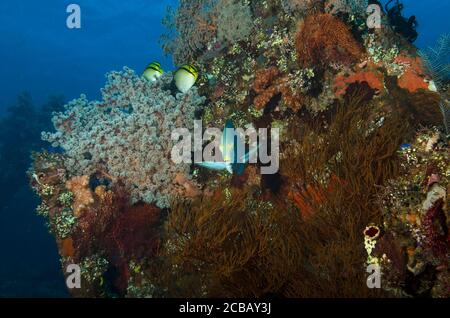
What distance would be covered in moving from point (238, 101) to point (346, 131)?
2196 millimetres

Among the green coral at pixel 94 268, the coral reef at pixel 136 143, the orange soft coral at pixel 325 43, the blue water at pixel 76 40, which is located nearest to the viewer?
the green coral at pixel 94 268

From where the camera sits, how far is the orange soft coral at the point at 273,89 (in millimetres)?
5465

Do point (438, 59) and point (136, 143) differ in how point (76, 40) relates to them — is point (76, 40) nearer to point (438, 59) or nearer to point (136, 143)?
point (136, 143)

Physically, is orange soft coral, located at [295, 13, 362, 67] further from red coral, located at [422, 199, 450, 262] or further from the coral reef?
red coral, located at [422, 199, 450, 262]

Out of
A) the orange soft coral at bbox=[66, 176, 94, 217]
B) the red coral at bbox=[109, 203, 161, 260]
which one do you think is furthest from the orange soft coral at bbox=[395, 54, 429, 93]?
the orange soft coral at bbox=[66, 176, 94, 217]

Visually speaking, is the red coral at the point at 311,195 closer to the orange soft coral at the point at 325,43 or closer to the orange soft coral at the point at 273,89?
the orange soft coral at the point at 273,89

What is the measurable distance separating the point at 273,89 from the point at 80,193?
363 cm

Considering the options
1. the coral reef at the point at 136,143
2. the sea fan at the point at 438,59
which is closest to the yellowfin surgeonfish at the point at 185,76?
the coral reef at the point at 136,143

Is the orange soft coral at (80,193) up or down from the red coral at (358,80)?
down

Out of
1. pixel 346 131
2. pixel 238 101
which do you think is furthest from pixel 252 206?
pixel 238 101

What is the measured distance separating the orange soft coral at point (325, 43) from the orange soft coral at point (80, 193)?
4.17m

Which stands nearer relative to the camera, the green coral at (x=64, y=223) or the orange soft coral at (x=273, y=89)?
the green coral at (x=64, y=223)

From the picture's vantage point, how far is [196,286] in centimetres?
386

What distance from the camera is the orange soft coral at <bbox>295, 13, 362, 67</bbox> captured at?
5.55 meters
